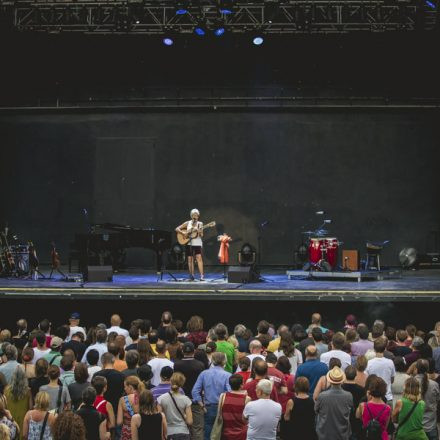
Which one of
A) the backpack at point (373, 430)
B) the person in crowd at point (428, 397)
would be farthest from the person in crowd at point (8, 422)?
the person in crowd at point (428, 397)

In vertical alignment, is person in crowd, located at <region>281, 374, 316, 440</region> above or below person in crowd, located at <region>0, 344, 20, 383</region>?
below

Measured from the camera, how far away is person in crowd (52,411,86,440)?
518 cm

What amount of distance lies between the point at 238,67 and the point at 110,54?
12.5 ft

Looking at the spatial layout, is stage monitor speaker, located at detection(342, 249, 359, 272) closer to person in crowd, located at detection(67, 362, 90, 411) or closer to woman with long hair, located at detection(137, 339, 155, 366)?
woman with long hair, located at detection(137, 339, 155, 366)

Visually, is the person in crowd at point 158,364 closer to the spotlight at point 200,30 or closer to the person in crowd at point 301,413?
the person in crowd at point 301,413

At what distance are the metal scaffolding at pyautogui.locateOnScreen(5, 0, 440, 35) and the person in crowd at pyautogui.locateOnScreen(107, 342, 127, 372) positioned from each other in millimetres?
10603

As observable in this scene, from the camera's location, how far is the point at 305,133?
68.9 ft

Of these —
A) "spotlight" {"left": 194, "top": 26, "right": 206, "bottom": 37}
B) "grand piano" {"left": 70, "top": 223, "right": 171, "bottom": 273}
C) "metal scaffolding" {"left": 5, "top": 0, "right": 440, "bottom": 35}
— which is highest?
"metal scaffolding" {"left": 5, "top": 0, "right": 440, "bottom": 35}

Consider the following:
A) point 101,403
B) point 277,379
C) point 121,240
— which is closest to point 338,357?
point 277,379

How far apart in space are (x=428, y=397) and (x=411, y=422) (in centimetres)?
66

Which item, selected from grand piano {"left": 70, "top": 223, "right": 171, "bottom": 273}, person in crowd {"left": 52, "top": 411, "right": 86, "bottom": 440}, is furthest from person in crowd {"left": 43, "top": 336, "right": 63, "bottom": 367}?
grand piano {"left": 70, "top": 223, "right": 171, "bottom": 273}

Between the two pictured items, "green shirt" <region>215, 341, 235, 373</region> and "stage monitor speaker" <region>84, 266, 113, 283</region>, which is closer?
"green shirt" <region>215, 341, 235, 373</region>

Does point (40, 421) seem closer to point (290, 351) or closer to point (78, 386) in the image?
point (78, 386)

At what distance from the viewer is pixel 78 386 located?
22.0 feet
